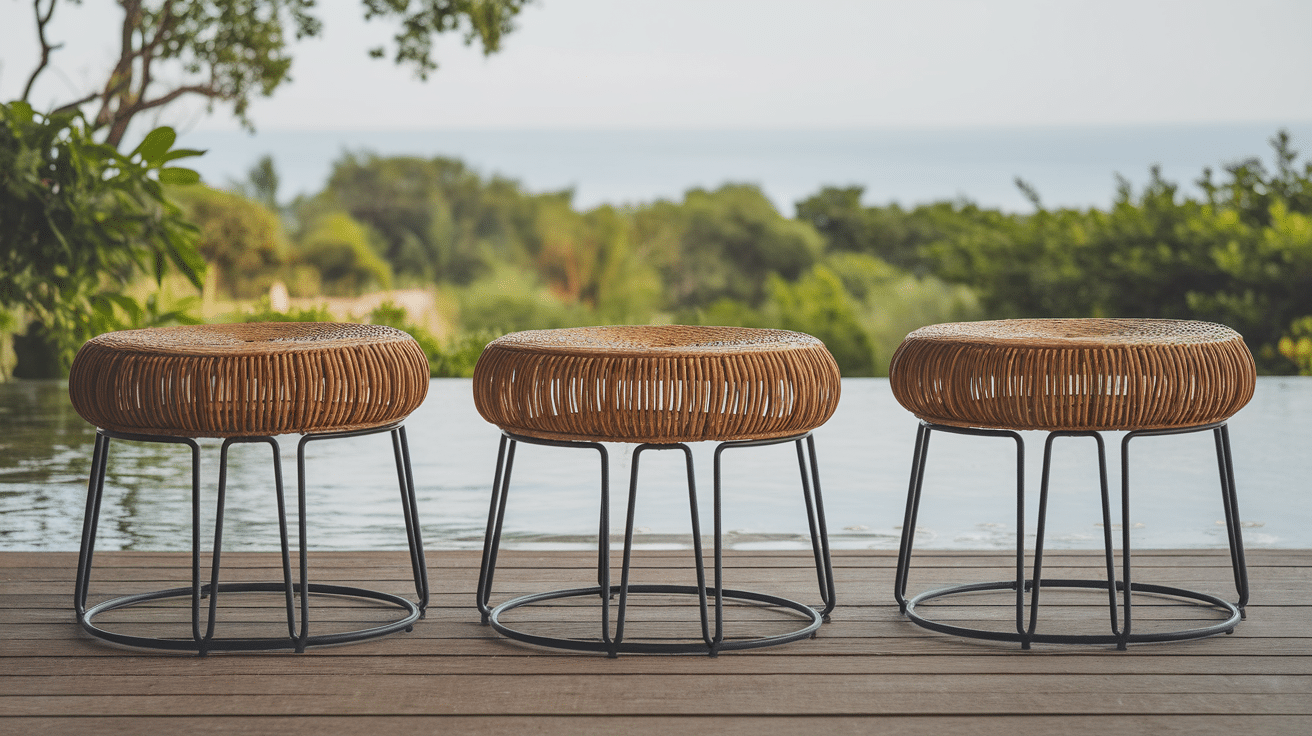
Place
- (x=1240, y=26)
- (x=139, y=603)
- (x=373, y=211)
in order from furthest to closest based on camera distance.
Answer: (x=373, y=211)
(x=1240, y=26)
(x=139, y=603)

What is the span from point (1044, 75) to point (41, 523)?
6.52 meters

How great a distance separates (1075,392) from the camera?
1882mm

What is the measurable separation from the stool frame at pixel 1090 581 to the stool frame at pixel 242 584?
2.52ft

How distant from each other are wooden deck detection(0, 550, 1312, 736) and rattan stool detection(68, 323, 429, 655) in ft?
0.21

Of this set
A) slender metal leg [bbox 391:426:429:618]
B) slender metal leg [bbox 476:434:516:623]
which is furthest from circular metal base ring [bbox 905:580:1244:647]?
slender metal leg [bbox 391:426:429:618]

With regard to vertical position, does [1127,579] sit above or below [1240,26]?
below

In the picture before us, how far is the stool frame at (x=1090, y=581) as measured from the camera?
189cm

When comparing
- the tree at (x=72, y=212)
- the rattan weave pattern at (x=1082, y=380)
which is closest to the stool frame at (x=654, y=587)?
the rattan weave pattern at (x=1082, y=380)

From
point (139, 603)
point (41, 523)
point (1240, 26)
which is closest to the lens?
point (139, 603)

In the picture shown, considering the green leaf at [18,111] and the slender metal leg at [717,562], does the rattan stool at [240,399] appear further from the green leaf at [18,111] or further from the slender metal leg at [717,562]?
the green leaf at [18,111]

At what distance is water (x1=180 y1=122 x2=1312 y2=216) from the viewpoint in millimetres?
8031

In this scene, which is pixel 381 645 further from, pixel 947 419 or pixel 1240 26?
pixel 1240 26

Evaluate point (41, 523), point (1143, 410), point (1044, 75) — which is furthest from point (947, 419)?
point (1044, 75)

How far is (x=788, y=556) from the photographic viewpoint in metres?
2.56
